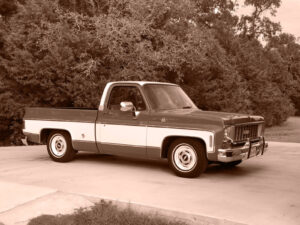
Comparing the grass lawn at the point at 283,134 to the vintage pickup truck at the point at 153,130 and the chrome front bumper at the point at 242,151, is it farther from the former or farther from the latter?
the vintage pickup truck at the point at 153,130

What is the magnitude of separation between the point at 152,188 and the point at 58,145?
372 centimetres

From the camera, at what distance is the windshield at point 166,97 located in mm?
9180

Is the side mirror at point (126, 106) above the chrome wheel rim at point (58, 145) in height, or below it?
above

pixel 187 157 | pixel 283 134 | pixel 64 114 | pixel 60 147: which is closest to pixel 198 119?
pixel 187 157

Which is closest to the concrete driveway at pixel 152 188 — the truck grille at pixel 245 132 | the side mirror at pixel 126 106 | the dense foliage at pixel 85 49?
the truck grille at pixel 245 132

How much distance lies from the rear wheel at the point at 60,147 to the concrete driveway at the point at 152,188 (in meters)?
0.20

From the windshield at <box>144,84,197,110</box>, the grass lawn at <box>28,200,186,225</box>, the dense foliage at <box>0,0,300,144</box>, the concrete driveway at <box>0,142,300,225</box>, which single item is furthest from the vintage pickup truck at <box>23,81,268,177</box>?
the dense foliage at <box>0,0,300,144</box>

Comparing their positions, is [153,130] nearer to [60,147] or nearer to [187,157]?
[187,157]

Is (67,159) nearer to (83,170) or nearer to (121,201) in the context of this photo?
(83,170)

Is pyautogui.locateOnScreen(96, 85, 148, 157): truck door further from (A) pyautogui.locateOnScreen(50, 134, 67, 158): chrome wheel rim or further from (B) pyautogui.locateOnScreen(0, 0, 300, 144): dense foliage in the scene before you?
(B) pyautogui.locateOnScreen(0, 0, 300, 144): dense foliage

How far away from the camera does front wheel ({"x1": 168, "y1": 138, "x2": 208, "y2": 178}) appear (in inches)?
330

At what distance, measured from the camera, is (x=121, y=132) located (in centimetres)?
931

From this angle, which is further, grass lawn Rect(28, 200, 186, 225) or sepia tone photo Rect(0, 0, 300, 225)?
sepia tone photo Rect(0, 0, 300, 225)

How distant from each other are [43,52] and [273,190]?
15271mm
